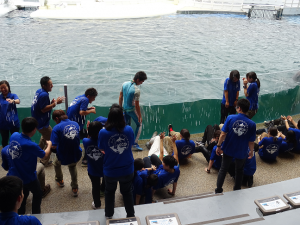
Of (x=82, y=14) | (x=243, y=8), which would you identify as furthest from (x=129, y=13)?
(x=243, y=8)

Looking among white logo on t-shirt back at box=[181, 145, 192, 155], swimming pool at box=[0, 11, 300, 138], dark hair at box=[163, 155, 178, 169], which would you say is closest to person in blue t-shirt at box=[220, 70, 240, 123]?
swimming pool at box=[0, 11, 300, 138]

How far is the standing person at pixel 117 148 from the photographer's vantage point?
9.83ft

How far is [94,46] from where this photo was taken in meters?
18.2

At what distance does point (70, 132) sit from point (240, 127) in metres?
2.42

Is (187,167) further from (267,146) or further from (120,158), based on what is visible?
(120,158)

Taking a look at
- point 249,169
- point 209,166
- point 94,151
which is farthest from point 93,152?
point 249,169

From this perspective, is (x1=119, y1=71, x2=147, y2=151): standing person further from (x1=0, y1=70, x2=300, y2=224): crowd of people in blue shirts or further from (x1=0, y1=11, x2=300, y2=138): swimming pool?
(x1=0, y1=11, x2=300, y2=138): swimming pool

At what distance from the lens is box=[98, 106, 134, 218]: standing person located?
3.00 metres

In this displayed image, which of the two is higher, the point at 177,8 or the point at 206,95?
the point at 177,8

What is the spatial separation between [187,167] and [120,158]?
2.74 metres

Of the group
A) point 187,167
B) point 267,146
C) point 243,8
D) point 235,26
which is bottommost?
point 187,167

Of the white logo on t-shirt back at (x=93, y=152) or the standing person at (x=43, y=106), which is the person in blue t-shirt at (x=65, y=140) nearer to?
the white logo on t-shirt back at (x=93, y=152)

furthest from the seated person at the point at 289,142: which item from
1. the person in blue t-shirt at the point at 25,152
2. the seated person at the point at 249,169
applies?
the person in blue t-shirt at the point at 25,152

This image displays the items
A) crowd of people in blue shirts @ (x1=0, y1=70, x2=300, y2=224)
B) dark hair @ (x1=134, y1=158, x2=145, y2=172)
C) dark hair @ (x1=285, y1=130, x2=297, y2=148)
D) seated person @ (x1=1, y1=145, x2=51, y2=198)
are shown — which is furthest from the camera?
dark hair @ (x1=285, y1=130, x2=297, y2=148)
